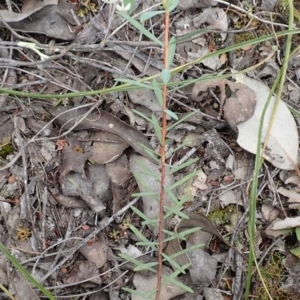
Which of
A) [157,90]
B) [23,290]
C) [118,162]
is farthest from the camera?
[118,162]

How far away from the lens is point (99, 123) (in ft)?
5.52

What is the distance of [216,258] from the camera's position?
1.65 m

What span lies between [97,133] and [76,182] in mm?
198

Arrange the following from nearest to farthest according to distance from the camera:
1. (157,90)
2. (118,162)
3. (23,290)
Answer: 1. (157,90)
2. (23,290)
3. (118,162)

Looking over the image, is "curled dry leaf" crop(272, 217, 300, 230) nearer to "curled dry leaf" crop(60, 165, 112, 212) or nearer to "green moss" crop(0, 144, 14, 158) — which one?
"curled dry leaf" crop(60, 165, 112, 212)

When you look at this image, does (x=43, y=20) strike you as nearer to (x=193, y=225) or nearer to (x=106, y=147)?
(x=106, y=147)

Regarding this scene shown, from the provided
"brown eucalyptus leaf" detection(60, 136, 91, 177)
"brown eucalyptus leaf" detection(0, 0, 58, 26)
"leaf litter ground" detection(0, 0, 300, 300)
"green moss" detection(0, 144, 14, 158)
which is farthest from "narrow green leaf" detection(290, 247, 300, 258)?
"brown eucalyptus leaf" detection(0, 0, 58, 26)

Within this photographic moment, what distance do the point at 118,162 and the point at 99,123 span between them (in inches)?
6.1

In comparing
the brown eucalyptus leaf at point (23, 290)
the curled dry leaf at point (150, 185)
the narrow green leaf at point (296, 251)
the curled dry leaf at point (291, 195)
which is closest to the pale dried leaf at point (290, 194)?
the curled dry leaf at point (291, 195)

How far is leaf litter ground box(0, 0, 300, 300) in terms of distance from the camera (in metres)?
1.60

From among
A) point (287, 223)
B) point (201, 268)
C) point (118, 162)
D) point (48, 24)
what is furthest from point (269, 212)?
point (48, 24)

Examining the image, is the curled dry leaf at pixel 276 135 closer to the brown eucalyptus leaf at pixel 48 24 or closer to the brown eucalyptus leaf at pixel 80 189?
the brown eucalyptus leaf at pixel 80 189

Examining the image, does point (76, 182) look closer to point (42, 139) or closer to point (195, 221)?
point (42, 139)

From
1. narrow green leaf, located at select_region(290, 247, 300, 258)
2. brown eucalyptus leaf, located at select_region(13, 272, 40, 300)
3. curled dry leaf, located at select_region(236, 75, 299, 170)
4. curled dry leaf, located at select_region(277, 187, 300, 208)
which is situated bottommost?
brown eucalyptus leaf, located at select_region(13, 272, 40, 300)
